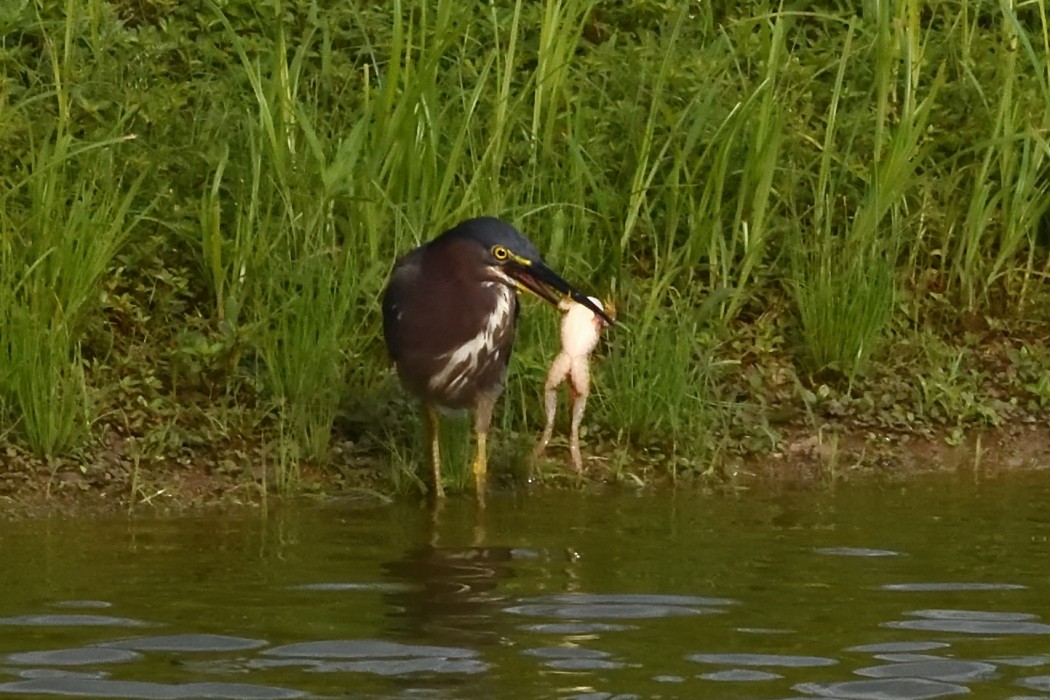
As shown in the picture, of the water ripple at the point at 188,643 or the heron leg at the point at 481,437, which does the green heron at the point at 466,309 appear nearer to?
the heron leg at the point at 481,437

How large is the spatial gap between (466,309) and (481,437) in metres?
0.42

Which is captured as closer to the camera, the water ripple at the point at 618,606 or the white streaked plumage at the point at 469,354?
the water ripple at the point at 618,606

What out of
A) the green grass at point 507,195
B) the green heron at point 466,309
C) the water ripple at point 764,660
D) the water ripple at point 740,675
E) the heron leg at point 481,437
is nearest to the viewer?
the water ripple at point 740,675

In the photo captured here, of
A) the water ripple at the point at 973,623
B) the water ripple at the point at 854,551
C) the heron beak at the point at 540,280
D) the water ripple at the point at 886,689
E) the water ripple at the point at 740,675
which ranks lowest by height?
the water ripple at the point at 886,689

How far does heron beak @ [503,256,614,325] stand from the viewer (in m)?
6.94

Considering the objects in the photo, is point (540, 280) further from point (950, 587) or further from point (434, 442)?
point (950, 587)

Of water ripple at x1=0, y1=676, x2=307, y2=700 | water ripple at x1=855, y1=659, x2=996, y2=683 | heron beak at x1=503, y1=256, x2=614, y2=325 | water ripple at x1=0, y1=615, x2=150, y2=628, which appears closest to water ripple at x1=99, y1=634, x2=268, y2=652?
water ripple at x1=0, y1=615, x2=150, y2=628

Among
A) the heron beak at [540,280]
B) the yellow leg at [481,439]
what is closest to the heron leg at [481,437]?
the yellow leg at [481,439]

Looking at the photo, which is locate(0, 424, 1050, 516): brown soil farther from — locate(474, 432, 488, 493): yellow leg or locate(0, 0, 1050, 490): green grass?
locate(474, 432, 488, 493): yellow leg

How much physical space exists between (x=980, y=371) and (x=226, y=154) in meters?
2.90

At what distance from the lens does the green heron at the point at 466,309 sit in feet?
22.8

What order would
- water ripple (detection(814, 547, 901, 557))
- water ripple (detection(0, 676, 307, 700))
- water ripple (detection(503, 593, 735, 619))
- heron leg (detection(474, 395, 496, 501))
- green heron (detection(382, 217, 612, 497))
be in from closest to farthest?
water ripple (detection(0, 676, 307, 700))
water ripple (detection(503, 593, 735, 619))
water ripple (detection(814, 547, 901, 557))
green heron (detection(382, 217, 612, 497))
heron leg (detection(474, 395, 496, 501))

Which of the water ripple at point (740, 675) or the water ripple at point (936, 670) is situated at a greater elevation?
the water ripple at point (740, 675)

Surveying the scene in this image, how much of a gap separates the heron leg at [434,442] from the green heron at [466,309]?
96 mm
